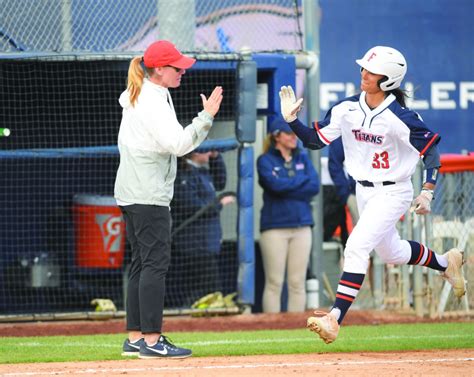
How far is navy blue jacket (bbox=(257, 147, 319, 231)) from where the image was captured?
11203 millimetres

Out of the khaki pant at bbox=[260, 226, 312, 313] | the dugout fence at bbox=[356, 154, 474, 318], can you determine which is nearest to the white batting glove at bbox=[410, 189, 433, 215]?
the dugout fence at bbox=[356, 154, 474, 318]

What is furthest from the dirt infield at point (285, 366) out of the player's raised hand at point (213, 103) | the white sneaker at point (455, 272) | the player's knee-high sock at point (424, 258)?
the player's raised hand at point (213, 103)

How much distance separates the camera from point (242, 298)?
11.1 m

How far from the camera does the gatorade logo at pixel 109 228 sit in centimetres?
1151

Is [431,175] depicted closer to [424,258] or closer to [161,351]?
[424,258]

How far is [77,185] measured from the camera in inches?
467

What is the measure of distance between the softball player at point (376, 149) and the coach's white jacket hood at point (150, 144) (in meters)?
0.77

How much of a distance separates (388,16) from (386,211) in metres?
7.95

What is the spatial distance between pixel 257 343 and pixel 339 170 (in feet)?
10.3

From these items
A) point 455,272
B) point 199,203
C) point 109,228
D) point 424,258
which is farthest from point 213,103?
point 109,228

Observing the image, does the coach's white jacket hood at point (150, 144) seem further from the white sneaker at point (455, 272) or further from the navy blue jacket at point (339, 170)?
the navy blue jacket at point (339, 170)

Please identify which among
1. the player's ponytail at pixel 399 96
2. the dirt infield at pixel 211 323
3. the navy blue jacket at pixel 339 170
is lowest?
the dirt infield at pixel 211 323

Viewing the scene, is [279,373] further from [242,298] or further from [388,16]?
[388,16]

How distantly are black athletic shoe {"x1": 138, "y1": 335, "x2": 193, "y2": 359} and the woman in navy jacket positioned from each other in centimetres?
391
